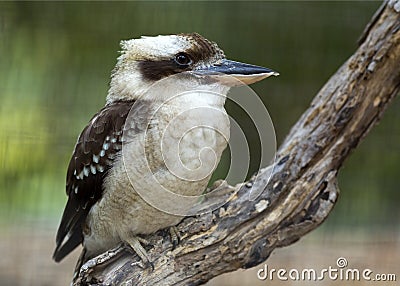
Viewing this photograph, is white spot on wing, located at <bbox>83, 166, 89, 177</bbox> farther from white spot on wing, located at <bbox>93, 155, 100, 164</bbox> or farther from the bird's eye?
the bird's eye

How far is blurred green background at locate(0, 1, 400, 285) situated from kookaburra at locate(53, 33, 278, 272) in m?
0.69

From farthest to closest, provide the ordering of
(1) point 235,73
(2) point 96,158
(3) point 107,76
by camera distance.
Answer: (3) point 107,76 → (2) point 96,158 → (1) point 235,73

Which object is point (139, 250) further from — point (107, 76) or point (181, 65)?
point (107, 76)

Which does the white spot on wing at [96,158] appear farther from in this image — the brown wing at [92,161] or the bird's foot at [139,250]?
the bird's foot at [139,250]

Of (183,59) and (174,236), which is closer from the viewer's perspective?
(183,59)

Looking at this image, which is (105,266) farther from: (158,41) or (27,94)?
(27,94)

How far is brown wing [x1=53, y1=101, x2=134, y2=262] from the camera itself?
1245mm

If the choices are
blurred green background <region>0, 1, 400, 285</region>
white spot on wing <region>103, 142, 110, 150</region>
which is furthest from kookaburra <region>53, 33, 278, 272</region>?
blurred green background <region>0, 1, 400, 285</region>

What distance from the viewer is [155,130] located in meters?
1.18

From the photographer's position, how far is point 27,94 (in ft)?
6.67

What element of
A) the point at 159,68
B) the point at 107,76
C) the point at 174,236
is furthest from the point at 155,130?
the point at 107,76

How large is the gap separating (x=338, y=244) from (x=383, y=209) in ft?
0.87

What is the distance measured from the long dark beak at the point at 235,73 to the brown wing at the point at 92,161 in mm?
159

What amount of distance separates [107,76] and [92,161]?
0.76 m
